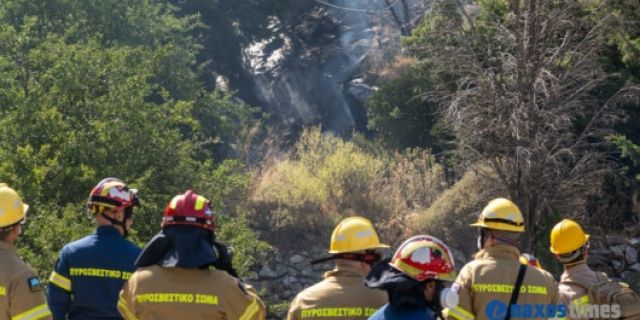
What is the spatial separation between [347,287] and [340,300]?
0.08 metres

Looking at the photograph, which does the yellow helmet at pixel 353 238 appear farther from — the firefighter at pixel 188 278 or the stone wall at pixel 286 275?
the stone wall at pixel 286 275

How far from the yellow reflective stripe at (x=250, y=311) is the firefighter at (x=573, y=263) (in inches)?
110

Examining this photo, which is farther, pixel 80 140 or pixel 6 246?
pixel 80 140

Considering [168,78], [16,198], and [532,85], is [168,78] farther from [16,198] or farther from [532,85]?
[16,198]

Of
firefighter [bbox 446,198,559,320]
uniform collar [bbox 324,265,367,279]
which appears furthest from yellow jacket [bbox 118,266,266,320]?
firefighter [bbox 446,198,559,320]

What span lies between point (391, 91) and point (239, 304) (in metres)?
21.6

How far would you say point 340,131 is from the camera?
31656 millimetres

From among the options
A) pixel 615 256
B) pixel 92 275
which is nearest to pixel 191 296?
pixel 92 275

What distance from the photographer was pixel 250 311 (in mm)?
4762

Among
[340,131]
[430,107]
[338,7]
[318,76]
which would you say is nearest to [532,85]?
[430,107]

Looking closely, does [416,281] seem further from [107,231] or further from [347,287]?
[107,231]

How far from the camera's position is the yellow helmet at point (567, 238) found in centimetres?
700

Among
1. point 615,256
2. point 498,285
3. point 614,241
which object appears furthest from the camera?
A: point 614,241

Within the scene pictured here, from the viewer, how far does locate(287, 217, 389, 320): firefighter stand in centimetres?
508
